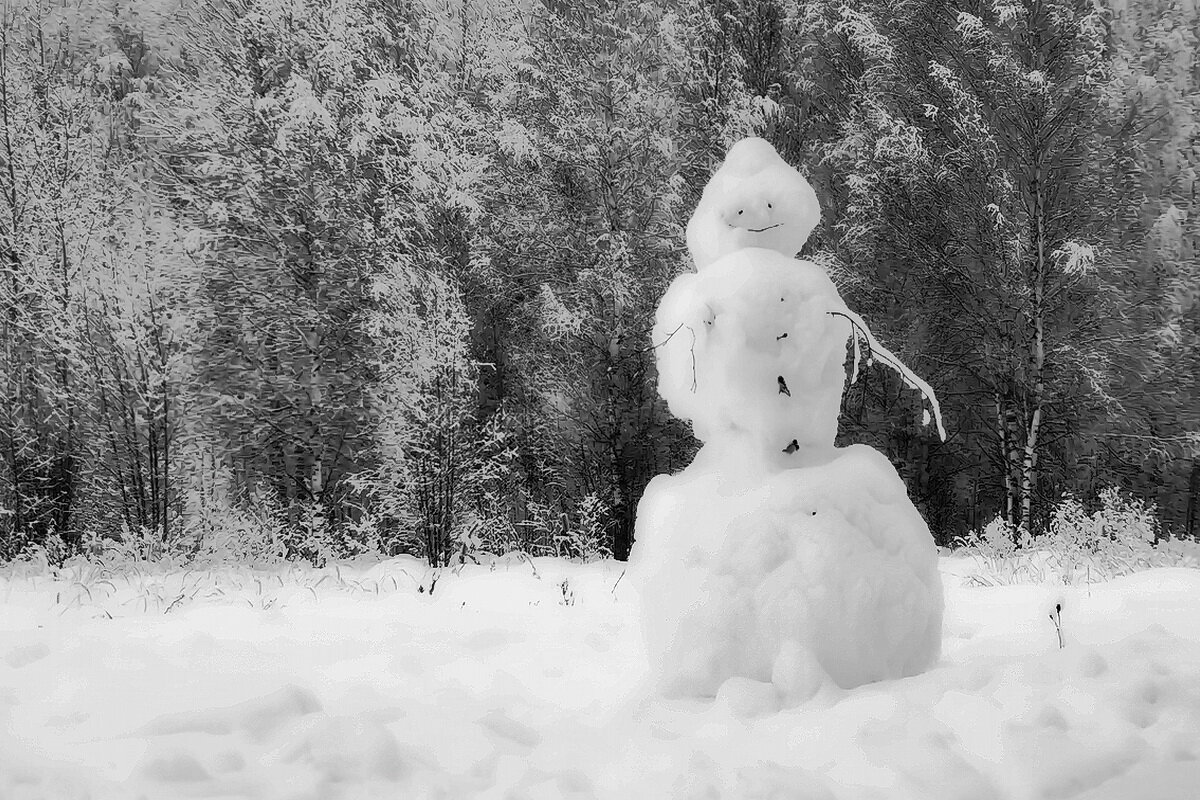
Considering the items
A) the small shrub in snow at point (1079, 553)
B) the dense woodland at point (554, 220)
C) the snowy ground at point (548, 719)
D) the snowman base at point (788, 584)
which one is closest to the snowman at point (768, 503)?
the snowman base at point (788, 584)

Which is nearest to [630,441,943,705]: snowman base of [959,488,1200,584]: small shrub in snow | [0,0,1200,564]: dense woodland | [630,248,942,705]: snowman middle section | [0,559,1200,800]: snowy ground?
[630,248,942,705]: snowman middle section

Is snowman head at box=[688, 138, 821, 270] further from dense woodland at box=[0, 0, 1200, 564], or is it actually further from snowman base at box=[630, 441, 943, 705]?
dense woodland at box=[0, 0, 1200, 564]

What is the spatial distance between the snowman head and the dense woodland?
16.6ft

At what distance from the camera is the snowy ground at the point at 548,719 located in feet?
6.75

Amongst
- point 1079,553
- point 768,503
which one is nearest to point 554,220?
point 1079,553

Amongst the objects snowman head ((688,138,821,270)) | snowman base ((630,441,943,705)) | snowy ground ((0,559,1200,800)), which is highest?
snowman head ((688,138,821,270))

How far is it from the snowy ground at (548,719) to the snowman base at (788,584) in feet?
0.36

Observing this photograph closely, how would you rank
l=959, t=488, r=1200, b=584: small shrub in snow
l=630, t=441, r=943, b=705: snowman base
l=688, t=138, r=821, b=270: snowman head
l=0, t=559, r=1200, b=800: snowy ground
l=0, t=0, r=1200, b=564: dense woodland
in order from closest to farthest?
1. l=0, t=559, r=1200, b=800: snowy ground
2. l=630, t=441, r=943, b=705: snowman base
3. l=688, t=138, r=821, b=270: snowman head
4. l=959, t=488, r=1200, b=584: small shrub in snow
5. l=0, t=0, r=1200, b=564: dense woodland

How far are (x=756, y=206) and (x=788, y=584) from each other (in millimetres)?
1517

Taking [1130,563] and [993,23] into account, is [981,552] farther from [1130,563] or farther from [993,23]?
[993,23]

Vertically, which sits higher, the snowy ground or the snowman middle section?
the snowman middle section

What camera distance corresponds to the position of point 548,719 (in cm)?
283

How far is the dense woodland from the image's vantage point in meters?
8.23

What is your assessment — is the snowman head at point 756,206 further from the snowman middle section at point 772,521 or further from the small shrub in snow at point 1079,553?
the small shrub in snow at point 1079,553
